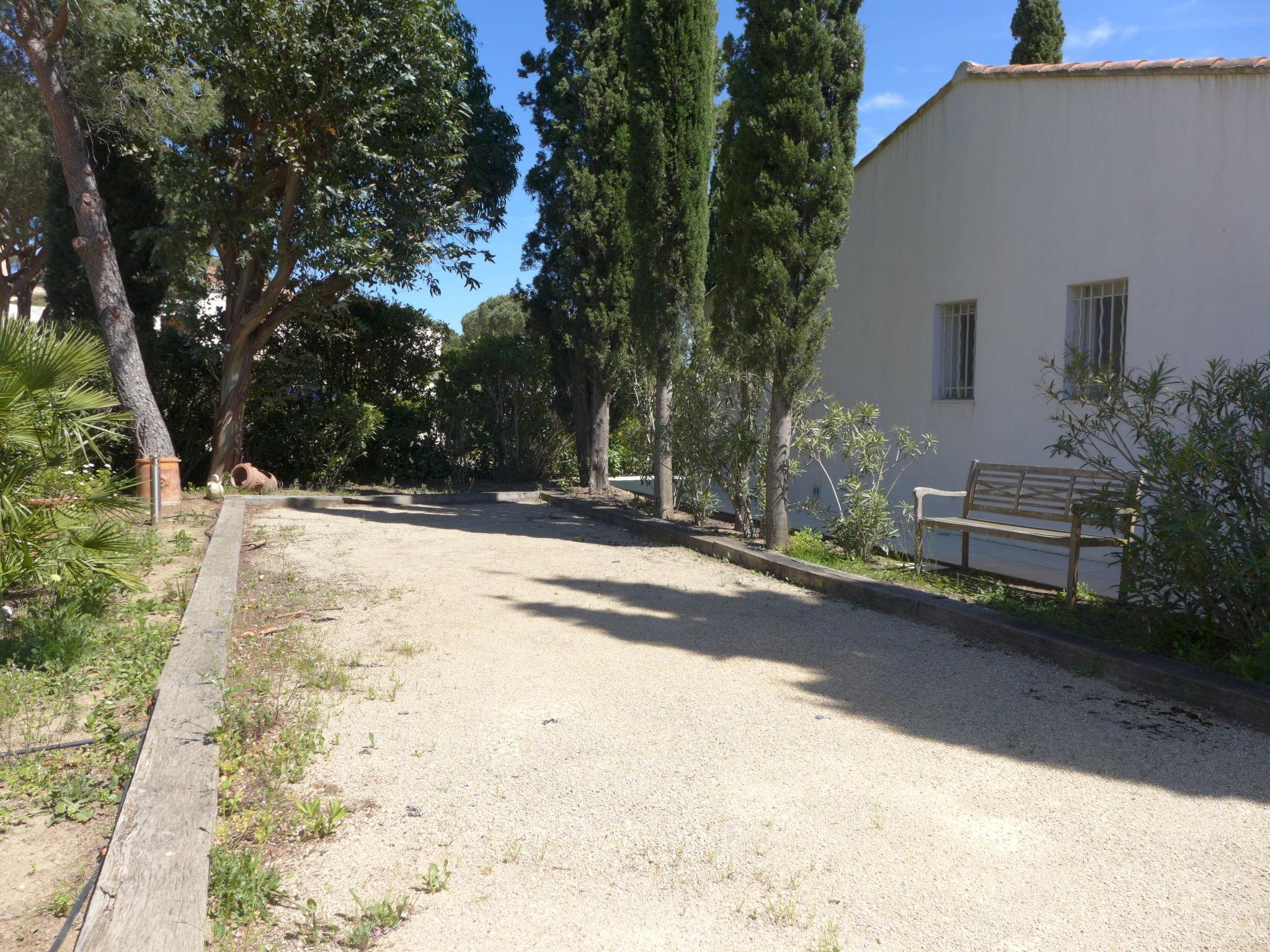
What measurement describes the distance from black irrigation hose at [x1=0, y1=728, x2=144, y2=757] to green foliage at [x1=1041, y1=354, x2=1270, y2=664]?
488cm

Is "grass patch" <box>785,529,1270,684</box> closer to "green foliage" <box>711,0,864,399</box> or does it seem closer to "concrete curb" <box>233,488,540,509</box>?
"green foliage" <box>711,0,864,399</box>

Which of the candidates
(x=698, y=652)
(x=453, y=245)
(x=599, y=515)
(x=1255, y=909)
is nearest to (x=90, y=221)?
(x=453, y=245)

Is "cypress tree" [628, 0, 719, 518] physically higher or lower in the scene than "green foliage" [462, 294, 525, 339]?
lower

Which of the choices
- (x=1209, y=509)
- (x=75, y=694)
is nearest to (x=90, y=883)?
(x=75, y=694)

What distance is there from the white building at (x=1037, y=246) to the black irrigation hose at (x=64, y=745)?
669 centimetres

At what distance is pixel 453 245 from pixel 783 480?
7173mm

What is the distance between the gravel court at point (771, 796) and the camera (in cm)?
267

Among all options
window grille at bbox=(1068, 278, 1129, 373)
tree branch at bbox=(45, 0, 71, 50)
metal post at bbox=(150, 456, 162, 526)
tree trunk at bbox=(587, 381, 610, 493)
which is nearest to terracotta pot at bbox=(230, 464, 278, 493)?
metal post at bbox=(150, 456, 162, 526)

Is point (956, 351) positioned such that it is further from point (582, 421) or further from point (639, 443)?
point (582, 421)

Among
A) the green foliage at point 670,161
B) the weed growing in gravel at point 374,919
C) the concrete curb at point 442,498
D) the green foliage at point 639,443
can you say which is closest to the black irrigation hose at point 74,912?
the weed growing in gravel at point 374,919

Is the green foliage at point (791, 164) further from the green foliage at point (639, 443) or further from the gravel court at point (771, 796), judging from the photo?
the gravel court at point (771, 796)

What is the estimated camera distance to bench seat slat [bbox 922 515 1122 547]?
20.3 feet

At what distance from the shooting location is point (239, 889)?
267 centimetres

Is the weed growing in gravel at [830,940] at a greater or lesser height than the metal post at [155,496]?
lesser
